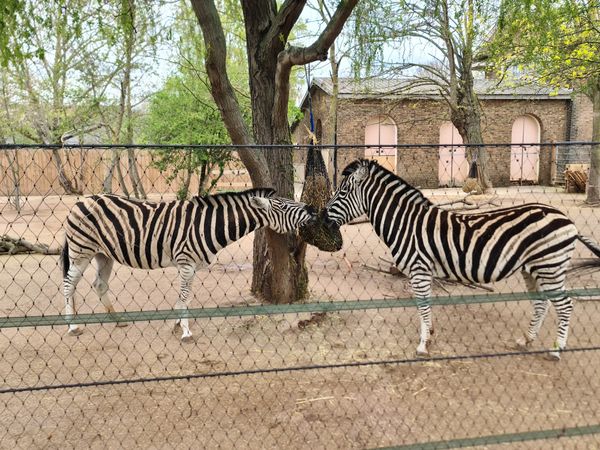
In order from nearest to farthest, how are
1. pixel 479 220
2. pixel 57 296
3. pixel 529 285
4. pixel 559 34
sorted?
pixel 479 220
pixel 529 285
pixel 57 296
pixel 559 34

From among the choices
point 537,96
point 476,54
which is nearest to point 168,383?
point 476,54

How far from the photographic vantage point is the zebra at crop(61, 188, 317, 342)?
163 inches

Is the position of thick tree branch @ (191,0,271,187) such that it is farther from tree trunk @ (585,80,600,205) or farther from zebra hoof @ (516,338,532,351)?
tree trunk @ (585,80,600,205)

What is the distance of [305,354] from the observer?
13.4 ft

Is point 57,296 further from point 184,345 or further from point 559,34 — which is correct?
point 559,34

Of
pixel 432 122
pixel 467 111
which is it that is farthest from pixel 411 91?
pixel 467 111

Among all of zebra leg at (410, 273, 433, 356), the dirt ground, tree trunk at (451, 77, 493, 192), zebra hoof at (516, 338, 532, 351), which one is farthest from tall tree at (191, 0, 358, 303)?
tree trunk at (451, 77, 493, 192)

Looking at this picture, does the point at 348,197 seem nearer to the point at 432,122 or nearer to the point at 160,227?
the point at 160,227

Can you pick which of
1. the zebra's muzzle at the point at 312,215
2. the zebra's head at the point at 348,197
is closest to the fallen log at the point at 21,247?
the zebra's muzzle at the point at 312,215

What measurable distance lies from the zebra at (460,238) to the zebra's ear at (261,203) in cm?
52

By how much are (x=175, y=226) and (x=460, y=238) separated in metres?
2.49

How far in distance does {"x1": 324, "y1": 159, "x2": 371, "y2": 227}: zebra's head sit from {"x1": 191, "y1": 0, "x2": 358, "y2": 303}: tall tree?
23.0 inches

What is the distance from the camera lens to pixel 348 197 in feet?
13.6

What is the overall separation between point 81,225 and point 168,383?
1.77 metres
